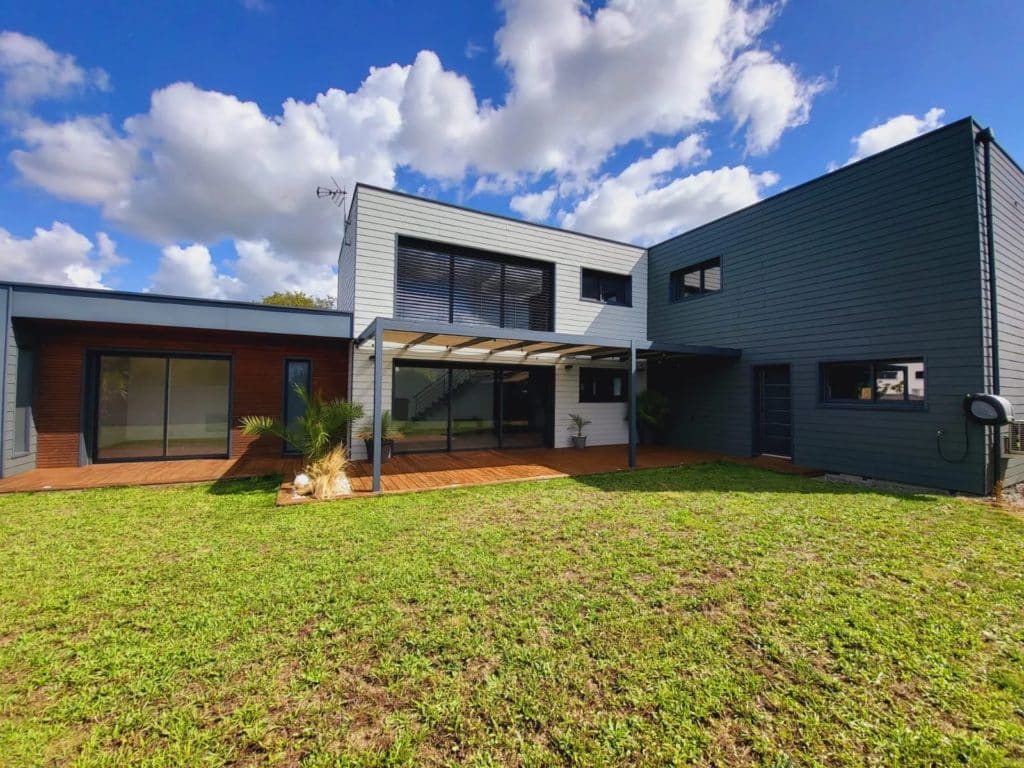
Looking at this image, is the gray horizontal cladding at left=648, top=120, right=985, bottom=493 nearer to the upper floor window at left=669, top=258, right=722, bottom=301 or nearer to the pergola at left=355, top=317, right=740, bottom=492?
the upper floor window at left=669, top=258, right=722, bottom=301

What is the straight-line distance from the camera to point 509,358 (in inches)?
373

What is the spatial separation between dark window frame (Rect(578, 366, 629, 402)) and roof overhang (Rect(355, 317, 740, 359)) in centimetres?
73

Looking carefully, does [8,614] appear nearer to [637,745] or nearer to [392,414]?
[637,745]

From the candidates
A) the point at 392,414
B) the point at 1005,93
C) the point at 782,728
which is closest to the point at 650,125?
the point at 1005,93

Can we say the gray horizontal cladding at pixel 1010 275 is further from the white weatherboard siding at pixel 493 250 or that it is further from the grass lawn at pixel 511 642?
the white weatherboard siding at pixel 493 250

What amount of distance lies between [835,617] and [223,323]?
9009mm

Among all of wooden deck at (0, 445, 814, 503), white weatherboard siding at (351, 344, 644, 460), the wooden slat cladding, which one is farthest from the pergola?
the wooden slat cladding

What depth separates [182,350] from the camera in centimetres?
820

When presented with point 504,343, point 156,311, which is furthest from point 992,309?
point 156,311

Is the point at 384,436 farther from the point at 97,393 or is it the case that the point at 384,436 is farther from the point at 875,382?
the point at 875,382

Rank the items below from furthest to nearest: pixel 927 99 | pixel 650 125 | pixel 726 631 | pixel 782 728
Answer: pixel 650 125 → pixel 927 99 → pixel 726 631 → pixel 782 728

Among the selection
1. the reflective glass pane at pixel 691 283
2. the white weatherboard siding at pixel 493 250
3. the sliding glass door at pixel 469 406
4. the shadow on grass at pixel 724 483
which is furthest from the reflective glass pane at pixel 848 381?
the sliding glass door at pixel 469 406

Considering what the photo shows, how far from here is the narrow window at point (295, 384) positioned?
8.87 meters

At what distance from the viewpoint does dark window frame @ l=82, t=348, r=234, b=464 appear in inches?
300
